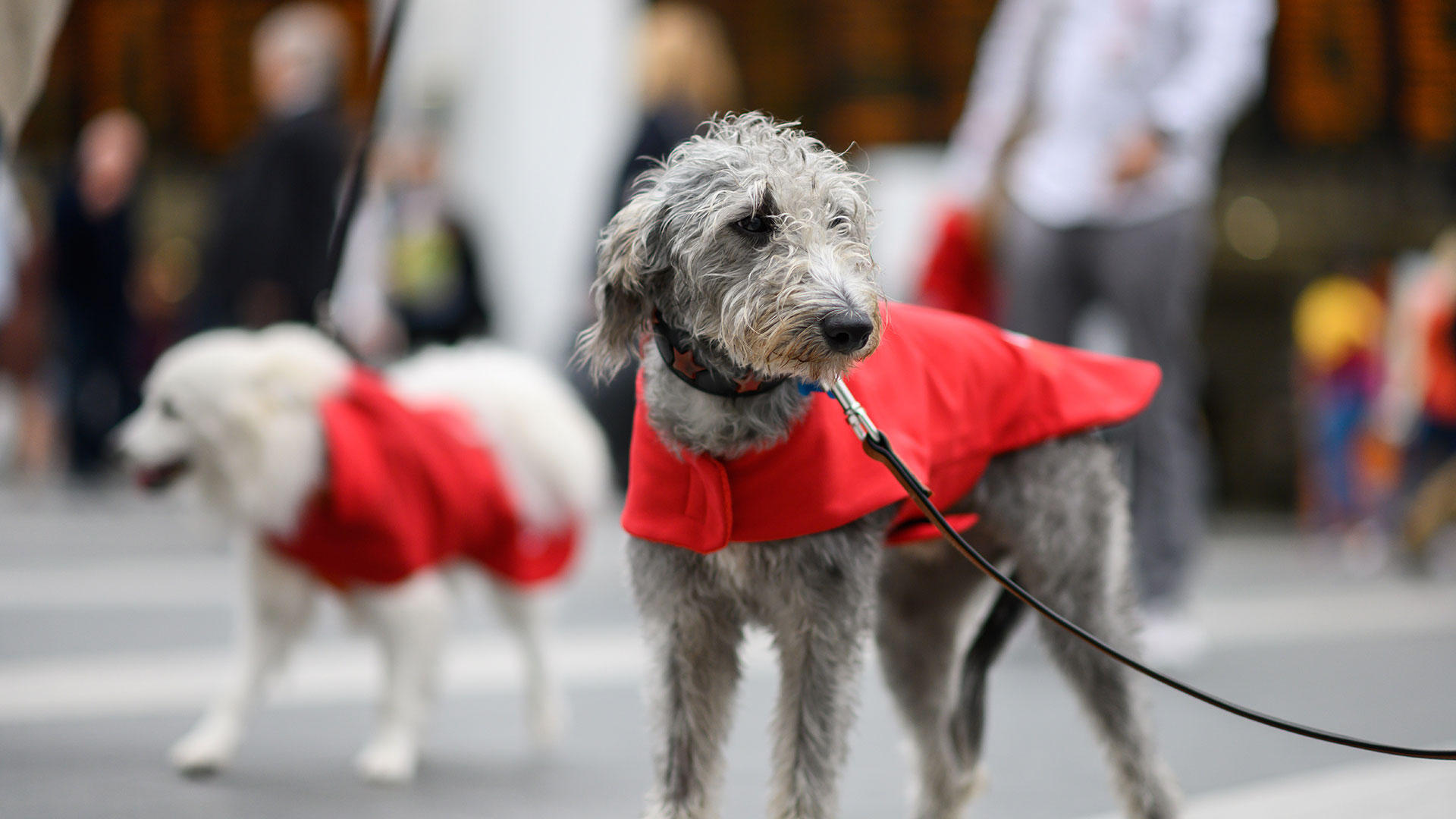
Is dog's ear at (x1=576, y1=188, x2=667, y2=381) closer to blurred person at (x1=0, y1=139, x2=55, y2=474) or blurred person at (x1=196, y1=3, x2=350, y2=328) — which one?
blurred person at (x1=196, y1=3, x2=350, y2=328)

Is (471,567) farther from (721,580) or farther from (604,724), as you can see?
(721,580)

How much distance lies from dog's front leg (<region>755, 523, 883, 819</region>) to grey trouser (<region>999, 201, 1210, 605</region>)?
9.99ft

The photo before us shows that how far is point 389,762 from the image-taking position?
3.52 m

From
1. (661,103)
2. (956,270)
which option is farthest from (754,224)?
(661,103)

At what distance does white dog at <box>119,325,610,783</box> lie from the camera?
11.6 feet

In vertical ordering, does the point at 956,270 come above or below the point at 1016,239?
below

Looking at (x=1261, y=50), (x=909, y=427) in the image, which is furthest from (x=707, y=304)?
(x=1261, y=50)

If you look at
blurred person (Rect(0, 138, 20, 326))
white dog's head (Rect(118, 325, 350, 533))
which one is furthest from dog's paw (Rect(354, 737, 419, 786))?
blurred person (Rect(0, 138, 20, 326))

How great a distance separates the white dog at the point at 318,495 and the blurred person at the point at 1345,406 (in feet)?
30.1

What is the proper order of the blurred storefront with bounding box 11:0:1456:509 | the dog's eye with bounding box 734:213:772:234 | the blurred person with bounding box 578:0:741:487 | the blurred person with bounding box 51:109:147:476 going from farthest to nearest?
1. the blurred person with bounding box 51:109:147:476
2. the blurred storefront with bounding box 11:0:1456:509
3. the blurred person with bounding box 578:0:741:487
4. the dog's eye with bounding box 734:213:772:234

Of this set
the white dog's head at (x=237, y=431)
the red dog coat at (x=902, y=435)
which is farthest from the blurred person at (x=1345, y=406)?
the white dog's head at (x=237, y=431)

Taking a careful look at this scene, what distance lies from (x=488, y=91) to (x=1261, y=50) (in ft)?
22.0

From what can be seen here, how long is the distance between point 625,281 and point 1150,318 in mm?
3234

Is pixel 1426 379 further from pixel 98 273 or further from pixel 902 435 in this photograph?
pixel 98 273
